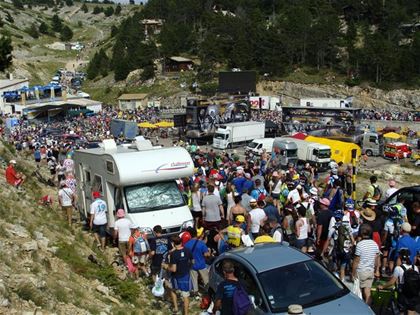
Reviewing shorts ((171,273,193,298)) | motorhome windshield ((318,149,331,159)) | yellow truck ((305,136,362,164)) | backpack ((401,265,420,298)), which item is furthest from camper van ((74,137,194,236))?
yellow truck ((305,136,362,164))

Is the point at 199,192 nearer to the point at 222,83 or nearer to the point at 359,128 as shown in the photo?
the point at 359,128

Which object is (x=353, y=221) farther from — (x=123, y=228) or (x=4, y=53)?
(x=4, y=53)

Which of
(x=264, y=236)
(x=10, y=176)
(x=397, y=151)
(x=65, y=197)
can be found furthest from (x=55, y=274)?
(x=397, y=151)

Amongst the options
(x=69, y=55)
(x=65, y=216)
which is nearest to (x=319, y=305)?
(x=65, y=216)

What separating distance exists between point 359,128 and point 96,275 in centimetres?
→ 4364

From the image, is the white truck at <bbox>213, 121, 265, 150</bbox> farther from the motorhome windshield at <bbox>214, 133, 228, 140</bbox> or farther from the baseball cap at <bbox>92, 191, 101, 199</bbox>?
the baseball cap at <bbox>92, 191, 101, 199</bbox>

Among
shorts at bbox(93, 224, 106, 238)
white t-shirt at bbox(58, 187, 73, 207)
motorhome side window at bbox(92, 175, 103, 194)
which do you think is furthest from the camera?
white t-shirt at bbox(58, 187, 73, 207)

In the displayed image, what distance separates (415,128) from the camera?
62000 millimetres

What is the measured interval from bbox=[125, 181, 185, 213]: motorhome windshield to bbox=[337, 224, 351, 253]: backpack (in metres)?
4.37

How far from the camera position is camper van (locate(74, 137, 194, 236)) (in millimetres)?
12383

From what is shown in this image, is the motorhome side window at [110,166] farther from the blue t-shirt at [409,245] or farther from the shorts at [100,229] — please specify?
the blue t-shirt at [409,245]

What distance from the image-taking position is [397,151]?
42.5m

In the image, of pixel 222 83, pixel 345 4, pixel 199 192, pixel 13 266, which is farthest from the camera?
pixel 345 4

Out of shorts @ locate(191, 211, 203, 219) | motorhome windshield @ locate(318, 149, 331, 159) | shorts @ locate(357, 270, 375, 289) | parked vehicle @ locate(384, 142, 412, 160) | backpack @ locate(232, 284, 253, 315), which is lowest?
parked vehicle @ locate(384, 142, 412, 160)
